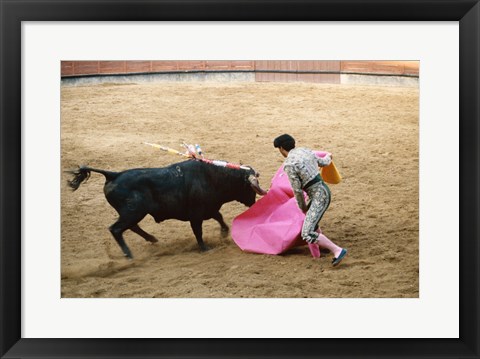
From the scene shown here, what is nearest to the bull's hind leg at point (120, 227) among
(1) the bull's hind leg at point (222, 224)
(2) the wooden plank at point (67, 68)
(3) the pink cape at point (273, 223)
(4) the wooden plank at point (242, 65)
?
(1) the bull's hind leg at point (222, 224)

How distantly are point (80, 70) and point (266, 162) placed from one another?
2.31m

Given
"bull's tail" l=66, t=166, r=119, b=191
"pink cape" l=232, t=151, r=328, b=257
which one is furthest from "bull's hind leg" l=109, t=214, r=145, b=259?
"pink cape" l=232, t=151, r=328, b=257

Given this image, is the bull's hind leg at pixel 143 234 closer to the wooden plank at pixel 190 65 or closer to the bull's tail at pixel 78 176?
the bull's tail at pixel 78 176

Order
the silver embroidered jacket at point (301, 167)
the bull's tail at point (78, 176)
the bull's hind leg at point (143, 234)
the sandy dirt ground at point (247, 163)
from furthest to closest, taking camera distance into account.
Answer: the bull's hind leg at point (143, 234), the silver embroidered jacket at point (301, 167), the bull's tail at point (78, 176), the sandy dirt ground at point (247, 163)

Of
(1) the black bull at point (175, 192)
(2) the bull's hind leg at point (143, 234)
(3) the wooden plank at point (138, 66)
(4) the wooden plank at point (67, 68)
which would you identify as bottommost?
(2) the bull's hind leg at point (143, 234)

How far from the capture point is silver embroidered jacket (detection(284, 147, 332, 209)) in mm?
6734

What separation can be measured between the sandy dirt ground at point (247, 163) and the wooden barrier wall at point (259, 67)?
0.19m

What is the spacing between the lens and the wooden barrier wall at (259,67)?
633 cm

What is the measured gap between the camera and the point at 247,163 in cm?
810

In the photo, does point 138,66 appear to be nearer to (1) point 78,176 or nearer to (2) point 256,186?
(1) point 78,176

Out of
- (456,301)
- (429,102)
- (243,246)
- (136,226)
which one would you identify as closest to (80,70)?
(136,226)

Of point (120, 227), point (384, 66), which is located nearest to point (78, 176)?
point (120, 227)

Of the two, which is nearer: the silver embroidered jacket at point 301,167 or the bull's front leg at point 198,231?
the silver embroidered jacket at point 301,167

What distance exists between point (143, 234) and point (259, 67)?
5.44 feet
